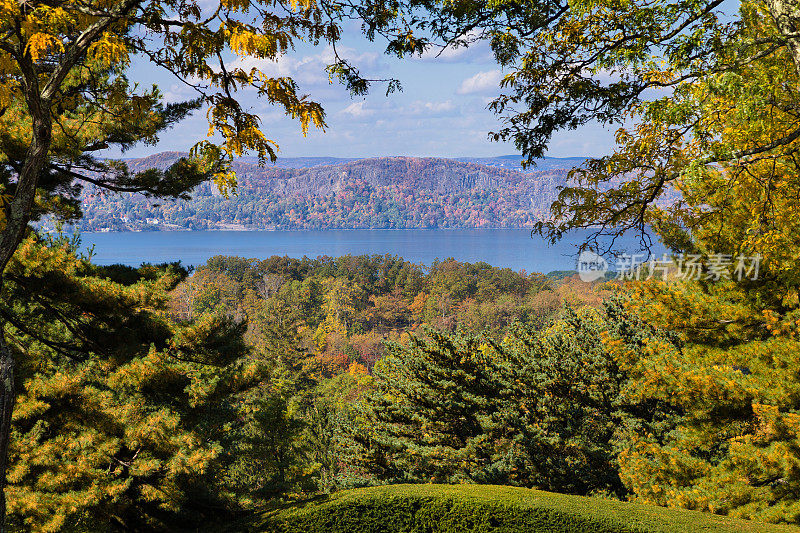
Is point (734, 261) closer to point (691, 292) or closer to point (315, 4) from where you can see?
point (691, 292)

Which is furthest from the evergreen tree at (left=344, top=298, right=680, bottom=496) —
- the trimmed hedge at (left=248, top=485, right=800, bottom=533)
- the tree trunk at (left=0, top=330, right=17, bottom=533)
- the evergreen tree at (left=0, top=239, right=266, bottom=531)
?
the tree trunk at (left=0, top=330, right=17, bottom=533)

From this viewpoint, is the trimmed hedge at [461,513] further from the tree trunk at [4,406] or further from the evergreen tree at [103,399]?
the tree trunk at [4,406]

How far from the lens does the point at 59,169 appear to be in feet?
26.4

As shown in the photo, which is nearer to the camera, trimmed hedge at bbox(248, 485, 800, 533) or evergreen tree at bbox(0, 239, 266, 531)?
trimmed hedge at bbox(248, 485, 800, 533)

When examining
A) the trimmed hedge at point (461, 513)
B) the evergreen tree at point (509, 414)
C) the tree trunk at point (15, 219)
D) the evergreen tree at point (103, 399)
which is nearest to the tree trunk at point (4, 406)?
the tree trunk at point (15, 219)

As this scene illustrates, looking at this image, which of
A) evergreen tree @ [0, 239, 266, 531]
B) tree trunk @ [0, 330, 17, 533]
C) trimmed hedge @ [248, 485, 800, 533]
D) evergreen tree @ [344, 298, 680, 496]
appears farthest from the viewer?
evergreen tree @ [344, 298, 680, 496]

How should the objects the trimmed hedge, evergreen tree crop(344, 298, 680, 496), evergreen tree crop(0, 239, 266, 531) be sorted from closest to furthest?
the trimmed hedge, evergreen tree crop(0, 239, 266, 531), evergreen tree crop(344, 298, 680, 496)

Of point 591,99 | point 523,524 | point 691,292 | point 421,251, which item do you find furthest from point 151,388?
point 421,251

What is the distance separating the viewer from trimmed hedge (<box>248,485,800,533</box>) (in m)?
6.09

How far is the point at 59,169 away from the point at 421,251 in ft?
533

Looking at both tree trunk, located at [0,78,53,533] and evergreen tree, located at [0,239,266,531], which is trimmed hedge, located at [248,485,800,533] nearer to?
evergreen tree, located at [0,239,266,531]

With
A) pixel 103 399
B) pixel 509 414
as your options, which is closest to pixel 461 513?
pixel 103 399

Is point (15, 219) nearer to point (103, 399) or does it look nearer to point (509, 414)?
point (103, 399)

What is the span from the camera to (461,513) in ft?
21.5
